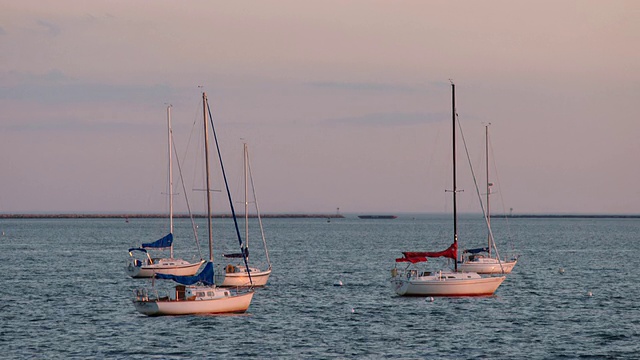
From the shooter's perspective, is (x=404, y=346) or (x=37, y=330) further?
(x=37, y=330)

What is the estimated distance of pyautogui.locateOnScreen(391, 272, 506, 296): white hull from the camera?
65.3 m

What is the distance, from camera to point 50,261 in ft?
386

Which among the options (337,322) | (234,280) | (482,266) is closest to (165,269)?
(234,280)

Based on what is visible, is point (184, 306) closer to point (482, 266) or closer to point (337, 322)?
point (337, 322)

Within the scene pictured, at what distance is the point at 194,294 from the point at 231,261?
58095mm

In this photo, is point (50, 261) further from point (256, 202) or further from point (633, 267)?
point (633, 267)

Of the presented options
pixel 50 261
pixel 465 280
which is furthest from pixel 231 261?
pixel 465 280

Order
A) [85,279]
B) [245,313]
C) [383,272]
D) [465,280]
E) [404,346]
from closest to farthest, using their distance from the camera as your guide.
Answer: [404,346] < [245,313] < [465,280] < [85,279] < [383,272]

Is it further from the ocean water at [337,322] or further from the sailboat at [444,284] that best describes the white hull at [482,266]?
the sailboat at [444,284]

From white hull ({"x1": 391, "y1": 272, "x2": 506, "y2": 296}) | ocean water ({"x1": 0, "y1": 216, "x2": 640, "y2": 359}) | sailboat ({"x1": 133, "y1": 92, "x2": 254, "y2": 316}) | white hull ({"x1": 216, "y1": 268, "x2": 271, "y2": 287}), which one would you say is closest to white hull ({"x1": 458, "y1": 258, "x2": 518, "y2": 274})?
ocean water ({"x1": 0, "y1": 216, "x2": 640, "y2": 359})

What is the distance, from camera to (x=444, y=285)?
214 feet

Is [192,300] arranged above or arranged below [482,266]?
below

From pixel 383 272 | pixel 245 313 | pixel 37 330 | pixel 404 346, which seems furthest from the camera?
pixel 383 272

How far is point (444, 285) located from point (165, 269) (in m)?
30.0
